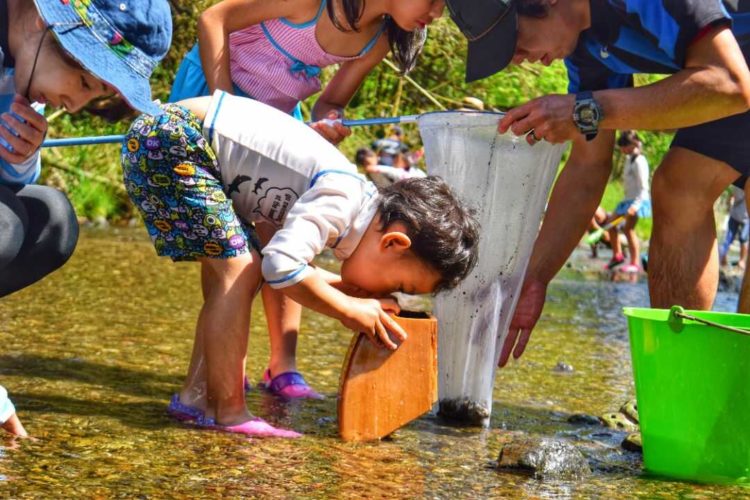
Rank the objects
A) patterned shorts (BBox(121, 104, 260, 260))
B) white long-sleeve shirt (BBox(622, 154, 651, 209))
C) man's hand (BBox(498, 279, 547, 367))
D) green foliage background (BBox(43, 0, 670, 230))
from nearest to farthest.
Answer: patterned shorts (BBox(121, 104, 260, 260))
man's hand (BBox(498, 279, 547, 367))
green foliage background (BBox(43, 0, 670, 230))
white long-sleeve shirt (BBox(622, 154, 651, 209))

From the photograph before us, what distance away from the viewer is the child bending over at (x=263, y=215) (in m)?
2.62

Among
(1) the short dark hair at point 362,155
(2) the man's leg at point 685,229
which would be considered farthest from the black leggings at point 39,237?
(1) the short dark hair at point 362,155

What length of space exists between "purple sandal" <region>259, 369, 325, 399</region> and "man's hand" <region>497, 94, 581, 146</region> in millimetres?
1039

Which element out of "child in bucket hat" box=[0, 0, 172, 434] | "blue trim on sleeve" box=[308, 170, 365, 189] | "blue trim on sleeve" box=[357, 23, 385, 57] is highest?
"blue trim on sleeve" box=[357, 23, 385, 57]

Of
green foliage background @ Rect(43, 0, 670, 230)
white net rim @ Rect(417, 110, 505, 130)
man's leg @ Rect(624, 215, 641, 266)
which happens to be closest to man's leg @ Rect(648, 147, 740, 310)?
white net rim @ Rect(417, 110, 505, 130)

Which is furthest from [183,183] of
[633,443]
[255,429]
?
[633,443]

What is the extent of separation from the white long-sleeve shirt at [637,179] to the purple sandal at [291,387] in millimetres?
8653

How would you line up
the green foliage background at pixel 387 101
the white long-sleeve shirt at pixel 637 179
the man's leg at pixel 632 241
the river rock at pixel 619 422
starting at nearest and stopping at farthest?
the river rock at pixel 619 422 → the green foliage background at pixel 387 101 → the man's leg at pixel 632 241 → the white long-sleeve shirt at pixel 637 179

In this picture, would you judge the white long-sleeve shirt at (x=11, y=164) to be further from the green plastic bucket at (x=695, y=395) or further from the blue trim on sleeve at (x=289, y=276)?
the green plastic bucket at (x=695, y=395)

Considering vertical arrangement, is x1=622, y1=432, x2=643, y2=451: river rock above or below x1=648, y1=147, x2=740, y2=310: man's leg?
below

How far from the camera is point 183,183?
2.72 metres

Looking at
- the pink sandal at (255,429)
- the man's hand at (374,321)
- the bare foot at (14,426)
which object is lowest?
the pink sandal at (255,429)

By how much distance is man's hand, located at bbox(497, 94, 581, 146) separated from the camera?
9.15 feet

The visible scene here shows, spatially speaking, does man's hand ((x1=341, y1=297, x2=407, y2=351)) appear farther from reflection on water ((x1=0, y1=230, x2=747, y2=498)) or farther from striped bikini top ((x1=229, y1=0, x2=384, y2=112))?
striped bikini top ((x1=229, y1=0, x2=384, y2=112))
